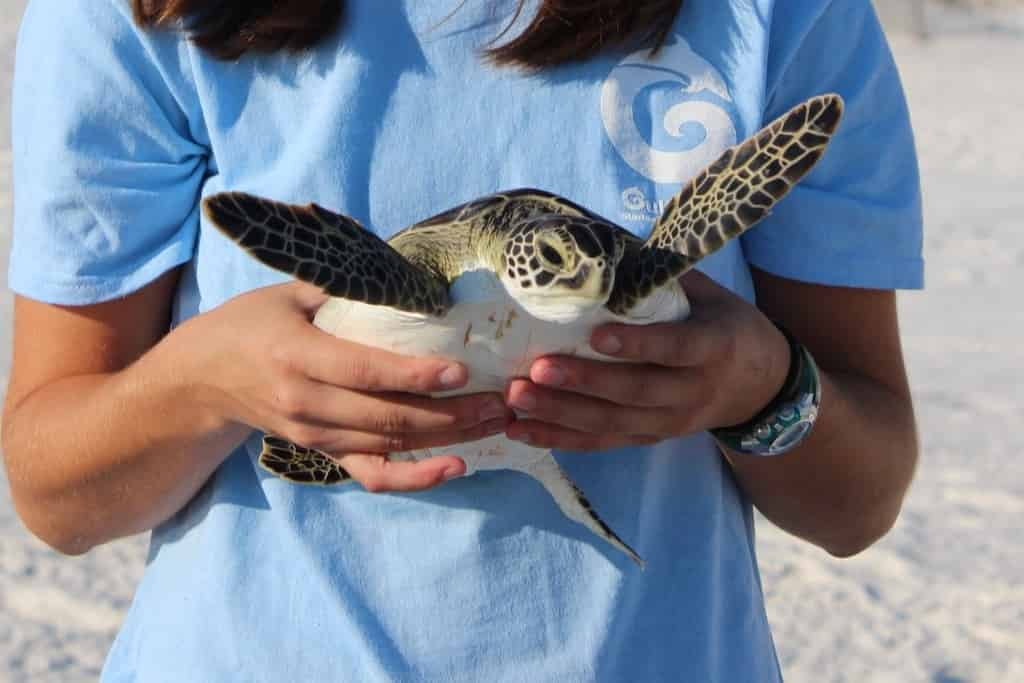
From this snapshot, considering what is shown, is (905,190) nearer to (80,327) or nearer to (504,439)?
(504,439)

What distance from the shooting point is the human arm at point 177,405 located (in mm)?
685

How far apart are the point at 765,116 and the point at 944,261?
152 inches

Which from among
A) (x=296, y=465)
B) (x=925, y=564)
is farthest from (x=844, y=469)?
(x=925, y=564)

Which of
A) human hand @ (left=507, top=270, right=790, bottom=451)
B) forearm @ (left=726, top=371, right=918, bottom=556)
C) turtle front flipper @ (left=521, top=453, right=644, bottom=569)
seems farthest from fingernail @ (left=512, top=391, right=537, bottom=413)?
forearm @ (left=726, top=371, right=918, bottom=556)

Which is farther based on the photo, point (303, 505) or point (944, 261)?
point (944, 261)

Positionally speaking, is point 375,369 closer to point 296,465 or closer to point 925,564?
point 296,465

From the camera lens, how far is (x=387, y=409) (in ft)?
2.24

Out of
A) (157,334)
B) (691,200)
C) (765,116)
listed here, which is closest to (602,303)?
(691,200)

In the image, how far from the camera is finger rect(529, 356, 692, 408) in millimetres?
672

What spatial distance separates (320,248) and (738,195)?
0.22m

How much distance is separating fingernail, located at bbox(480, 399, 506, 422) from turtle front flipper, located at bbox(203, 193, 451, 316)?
71 millimetres

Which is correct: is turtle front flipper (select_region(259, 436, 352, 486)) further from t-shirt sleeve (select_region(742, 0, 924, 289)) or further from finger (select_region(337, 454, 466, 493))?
t-shirt sleeve (select_region(742, 0, 924, 289))

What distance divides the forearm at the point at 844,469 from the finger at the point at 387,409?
23 centimetres

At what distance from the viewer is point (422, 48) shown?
2.67ft
